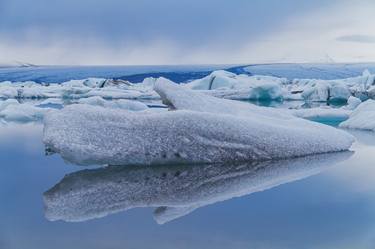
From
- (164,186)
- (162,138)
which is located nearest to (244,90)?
(162,138)

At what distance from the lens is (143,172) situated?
3492 millimetres

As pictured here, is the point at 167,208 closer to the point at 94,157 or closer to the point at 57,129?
the point at 94,157

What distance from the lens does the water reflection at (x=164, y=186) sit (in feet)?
8.50

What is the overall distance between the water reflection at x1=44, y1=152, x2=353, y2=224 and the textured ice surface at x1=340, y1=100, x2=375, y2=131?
2.97 meters

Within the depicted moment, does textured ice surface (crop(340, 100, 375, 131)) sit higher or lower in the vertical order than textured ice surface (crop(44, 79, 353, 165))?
lower

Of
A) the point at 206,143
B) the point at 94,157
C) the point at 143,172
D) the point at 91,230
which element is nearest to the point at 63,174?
the point at 94,157

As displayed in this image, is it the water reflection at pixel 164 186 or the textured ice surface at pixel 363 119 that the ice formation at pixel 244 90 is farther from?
the water reflection at pixel 164 186

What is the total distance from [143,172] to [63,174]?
55 cm

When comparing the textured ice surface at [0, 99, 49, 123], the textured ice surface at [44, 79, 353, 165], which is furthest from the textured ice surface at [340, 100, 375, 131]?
the textured ice surface at [0, 99, 49, 123]

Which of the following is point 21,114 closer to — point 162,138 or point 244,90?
point 162,138

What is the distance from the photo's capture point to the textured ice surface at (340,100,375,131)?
6801 mm

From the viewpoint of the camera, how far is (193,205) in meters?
2.65

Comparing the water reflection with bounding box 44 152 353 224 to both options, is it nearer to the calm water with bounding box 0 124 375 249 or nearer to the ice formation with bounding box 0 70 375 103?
the calm water with bounding box 0 124 375 249

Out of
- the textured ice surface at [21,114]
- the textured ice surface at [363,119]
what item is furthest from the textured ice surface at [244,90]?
the textured ice surface at [21,114]
